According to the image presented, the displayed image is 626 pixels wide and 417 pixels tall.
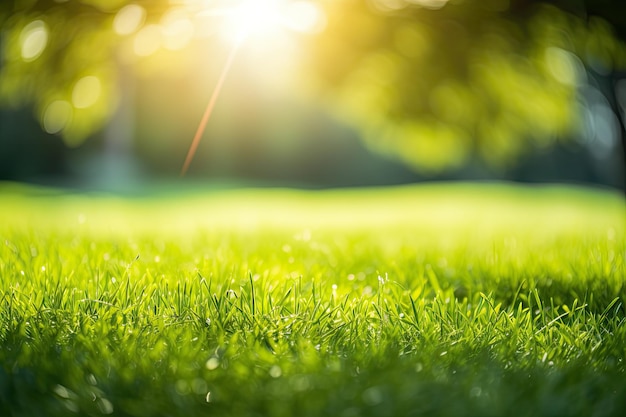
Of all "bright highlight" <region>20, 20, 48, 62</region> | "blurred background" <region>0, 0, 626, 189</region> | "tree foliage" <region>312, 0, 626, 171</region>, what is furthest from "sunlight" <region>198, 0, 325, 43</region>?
"bright highlight" <region>20, 20, 48, 62</region>

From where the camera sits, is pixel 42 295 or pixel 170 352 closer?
pixel 170 352

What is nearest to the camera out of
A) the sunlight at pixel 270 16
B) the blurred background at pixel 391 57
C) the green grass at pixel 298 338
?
the green grass at pixel 298 338

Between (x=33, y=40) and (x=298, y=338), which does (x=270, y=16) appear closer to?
(x=33, y=40)

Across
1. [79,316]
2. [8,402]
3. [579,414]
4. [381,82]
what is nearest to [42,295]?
[79,316]

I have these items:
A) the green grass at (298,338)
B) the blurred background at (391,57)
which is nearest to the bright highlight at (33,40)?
the blurred background at (391,57)

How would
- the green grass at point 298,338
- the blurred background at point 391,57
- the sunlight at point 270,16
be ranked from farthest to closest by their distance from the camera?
the sunlight at point 270,16
the blurred background at point 391,57
the green grass at point 298,338

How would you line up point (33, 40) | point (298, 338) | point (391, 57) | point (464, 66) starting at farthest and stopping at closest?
1. point (391, 57)
2. point (464, 66)
3. point (33, 40)
4. point (298, 338)

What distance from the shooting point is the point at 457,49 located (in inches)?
179

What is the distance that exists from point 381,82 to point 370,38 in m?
1.24

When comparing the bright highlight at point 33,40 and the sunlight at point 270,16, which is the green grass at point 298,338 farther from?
the sunlight at point 270,16

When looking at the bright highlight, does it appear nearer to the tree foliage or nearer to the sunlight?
the sunlight

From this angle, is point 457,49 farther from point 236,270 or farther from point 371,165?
point 371,165

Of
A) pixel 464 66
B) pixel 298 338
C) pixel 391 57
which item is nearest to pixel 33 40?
pixel 391 57

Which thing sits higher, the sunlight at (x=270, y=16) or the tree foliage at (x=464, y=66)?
the sunlight at (x=270, y=16)
